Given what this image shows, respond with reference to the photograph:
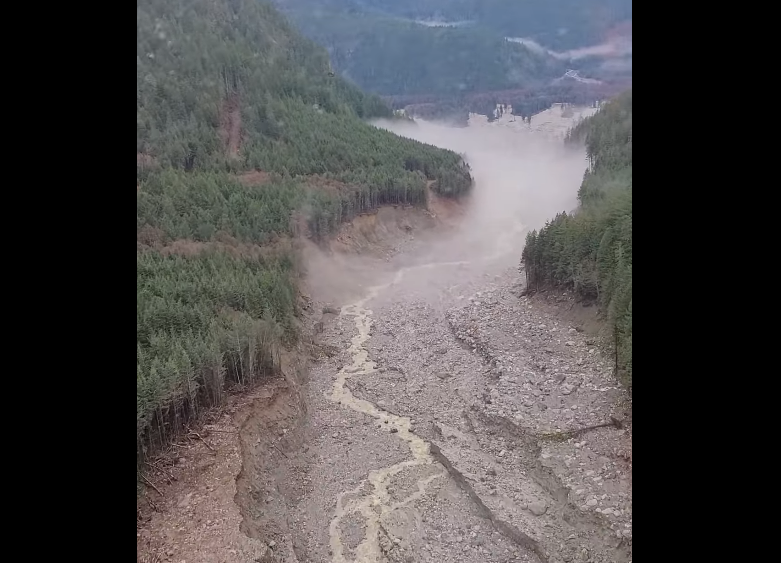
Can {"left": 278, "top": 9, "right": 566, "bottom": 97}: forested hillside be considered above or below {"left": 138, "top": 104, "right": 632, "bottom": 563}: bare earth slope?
above

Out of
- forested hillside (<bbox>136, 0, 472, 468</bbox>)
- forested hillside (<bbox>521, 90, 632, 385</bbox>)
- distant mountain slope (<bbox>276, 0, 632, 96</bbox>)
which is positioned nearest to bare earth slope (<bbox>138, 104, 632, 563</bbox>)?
forested hillside (<bbox>521, 90, 632, 385</bbox>)

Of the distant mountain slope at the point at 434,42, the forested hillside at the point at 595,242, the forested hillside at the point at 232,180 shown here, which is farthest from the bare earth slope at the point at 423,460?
the distant mountain slope at the point at 434,42

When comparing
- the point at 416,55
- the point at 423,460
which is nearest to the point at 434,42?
the point at 416,55

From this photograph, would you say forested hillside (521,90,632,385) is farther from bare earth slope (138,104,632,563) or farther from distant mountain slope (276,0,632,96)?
distant mountain slope (276,0,632,96)

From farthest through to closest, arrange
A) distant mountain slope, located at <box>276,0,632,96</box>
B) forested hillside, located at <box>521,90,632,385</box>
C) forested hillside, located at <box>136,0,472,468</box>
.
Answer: distant mountain slope, located at <box>276,0,632,96</box>
forested hillside, located at <box>521,90,632,385</box>
forested hillside, located at <box>136,0,472,468</box>

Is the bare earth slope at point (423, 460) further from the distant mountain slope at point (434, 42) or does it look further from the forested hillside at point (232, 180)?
the distant mountain slope at point (434, 42)

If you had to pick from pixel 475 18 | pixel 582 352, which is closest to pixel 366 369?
pixel 582 352
